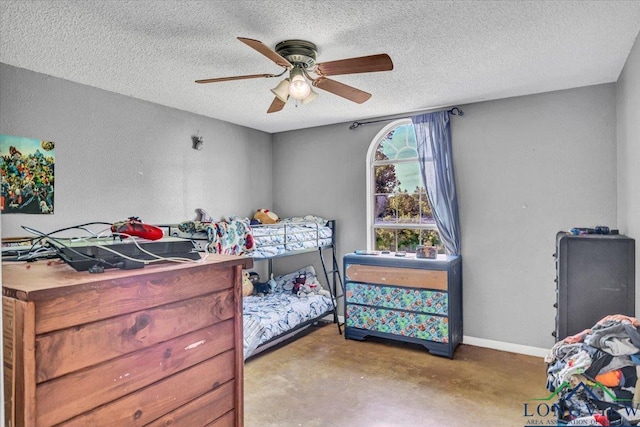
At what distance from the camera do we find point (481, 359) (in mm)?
3568

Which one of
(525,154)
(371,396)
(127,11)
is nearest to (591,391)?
(371,396)

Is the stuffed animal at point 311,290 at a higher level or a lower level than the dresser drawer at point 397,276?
lower

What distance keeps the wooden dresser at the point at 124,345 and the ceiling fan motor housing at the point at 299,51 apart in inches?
60.6

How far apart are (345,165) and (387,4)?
2.73 metres

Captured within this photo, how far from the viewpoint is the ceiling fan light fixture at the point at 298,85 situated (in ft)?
7.81

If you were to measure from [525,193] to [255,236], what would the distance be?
8.45 feet

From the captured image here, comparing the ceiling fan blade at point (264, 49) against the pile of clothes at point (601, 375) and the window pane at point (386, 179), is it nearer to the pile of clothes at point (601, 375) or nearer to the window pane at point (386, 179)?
the pile of clothes at point (601, 375)

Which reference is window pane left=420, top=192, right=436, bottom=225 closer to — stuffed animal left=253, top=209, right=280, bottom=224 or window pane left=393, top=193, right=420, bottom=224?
window pane left=393, top=193, right=420, bottom=224

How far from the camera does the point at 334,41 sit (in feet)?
8.04

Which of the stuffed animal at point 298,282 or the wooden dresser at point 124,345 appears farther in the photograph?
the stuffed animal at point 298,282

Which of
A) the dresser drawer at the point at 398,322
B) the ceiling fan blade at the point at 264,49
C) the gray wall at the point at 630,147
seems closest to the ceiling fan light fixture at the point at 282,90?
the ceiling fan blade at the point at 264,49

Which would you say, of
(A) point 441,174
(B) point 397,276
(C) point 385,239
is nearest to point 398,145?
(A) point 441,174

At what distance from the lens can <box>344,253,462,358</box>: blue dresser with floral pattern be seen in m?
3.64

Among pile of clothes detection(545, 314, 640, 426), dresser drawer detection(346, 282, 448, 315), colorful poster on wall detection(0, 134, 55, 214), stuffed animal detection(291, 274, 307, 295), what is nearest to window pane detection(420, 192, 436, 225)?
dresser drawer detection(346, 282, 448, 315)
